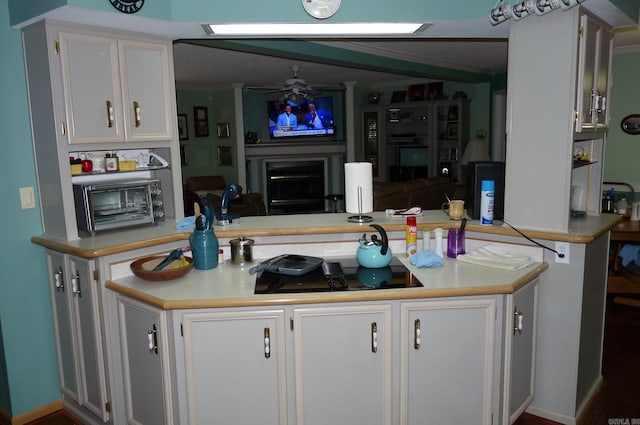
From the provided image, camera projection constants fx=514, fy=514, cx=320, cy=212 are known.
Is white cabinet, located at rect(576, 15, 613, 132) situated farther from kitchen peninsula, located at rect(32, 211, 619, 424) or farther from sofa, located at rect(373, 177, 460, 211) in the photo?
sofa, located at rect(373, 177, 460, 211)

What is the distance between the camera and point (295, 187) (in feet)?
31.4

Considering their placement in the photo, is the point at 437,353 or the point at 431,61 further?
the point at 431,61

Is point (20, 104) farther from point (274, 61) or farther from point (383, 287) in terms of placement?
point (274, 61)

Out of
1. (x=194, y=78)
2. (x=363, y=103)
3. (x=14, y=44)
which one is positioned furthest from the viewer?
(x=363, y=103)

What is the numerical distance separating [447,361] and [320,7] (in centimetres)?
186

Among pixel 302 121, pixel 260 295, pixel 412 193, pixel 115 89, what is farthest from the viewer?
pixel 302 121

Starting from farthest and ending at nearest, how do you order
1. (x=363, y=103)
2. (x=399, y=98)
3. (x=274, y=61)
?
A: 1. (x=363, y=103)
2. (x=399, y=98)
3. (x=274, y=61)

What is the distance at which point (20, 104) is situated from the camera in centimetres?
273

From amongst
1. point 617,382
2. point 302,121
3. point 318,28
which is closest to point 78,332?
point 318,28

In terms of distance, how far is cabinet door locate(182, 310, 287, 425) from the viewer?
2.30 m

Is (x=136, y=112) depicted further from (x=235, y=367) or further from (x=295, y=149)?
(x=295, y=149)

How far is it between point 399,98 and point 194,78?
3.49 meters

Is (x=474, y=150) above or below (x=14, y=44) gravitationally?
below

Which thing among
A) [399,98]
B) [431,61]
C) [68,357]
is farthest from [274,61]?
[68,357]
